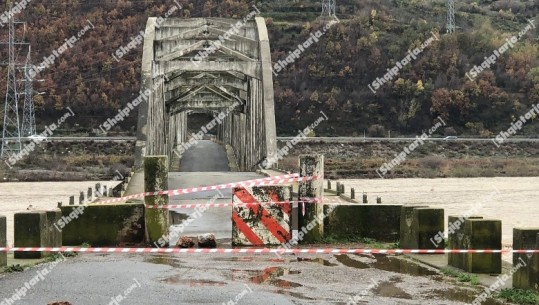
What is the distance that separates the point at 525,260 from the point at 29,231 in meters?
6.63

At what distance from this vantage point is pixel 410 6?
142375 mm

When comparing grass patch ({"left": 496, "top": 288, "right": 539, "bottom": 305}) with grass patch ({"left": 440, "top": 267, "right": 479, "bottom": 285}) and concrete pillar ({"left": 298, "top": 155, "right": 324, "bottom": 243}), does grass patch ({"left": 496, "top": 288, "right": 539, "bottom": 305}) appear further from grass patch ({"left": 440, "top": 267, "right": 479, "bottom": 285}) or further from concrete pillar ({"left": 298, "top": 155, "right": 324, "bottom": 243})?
concrete pillar ({"left": 298, "top": 155, "right": 324, "bottom": 243})

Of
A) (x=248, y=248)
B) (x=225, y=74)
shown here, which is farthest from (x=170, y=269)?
(x=225, y=74)

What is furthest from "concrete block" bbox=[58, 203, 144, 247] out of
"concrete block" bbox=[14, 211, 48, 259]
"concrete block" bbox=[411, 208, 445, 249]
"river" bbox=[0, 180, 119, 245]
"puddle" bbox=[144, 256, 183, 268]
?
"river" bbox=[0, 180, 119, 245]

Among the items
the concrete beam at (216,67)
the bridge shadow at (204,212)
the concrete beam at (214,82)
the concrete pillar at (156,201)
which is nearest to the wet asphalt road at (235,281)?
the concrete pillar at (156,201)

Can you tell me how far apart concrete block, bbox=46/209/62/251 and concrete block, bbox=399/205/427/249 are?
491 cm

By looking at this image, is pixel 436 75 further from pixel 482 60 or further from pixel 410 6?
pixel 410 6

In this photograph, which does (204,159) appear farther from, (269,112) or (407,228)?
(407,228)

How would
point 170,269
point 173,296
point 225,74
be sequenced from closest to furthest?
point 173,296 → point 170,269 → point 225,74

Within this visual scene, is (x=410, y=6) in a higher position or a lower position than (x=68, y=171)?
higher

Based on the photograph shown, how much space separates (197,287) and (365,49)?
96.3 metres

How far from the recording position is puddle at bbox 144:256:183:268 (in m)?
14.0

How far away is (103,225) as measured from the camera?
16.7 metres

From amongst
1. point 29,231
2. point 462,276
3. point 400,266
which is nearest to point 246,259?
point 400,266
